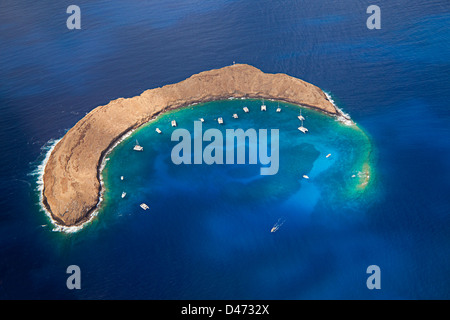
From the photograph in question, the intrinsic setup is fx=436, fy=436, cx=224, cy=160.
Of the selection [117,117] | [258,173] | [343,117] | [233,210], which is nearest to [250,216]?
[233,210]

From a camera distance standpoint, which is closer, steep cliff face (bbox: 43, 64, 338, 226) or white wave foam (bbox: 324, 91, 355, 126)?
steep cliff face (bbox: 43, 64, 338, 226)

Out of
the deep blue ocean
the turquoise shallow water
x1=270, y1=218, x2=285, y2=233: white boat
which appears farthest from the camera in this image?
x1=270, y1=218, x2=285, y2=233: white boat

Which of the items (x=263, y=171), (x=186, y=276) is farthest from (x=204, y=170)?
(x=186, y=276)

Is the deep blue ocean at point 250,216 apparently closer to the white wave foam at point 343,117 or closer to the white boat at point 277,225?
the white boat at point 277,225

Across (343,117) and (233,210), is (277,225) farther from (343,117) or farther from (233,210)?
(343,117)

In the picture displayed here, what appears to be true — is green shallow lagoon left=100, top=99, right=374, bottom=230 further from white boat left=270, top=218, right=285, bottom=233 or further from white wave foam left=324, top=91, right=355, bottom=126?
white boat left=270, top=218, right=285, bottom=233

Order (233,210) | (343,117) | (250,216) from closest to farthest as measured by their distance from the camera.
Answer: (250,216), (233,210), (343,117)

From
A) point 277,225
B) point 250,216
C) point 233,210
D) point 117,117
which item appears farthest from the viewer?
point 117,117

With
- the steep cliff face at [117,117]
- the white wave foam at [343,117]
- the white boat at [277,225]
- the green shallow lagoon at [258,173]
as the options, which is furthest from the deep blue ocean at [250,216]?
the steep cliff face at [117,117]

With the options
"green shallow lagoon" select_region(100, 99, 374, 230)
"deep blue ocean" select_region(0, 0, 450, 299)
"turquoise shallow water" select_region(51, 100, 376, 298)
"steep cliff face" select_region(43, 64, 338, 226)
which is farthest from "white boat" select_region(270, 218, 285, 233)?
"steep cliff face" select_region(43, 64, 338, 226)
